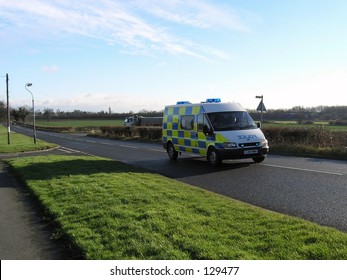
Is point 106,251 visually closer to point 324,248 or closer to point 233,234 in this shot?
point 233,234

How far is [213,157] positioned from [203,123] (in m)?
1.30

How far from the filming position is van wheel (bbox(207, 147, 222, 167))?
40.6 ft

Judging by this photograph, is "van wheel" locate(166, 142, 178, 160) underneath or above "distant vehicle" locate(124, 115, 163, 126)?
underneath

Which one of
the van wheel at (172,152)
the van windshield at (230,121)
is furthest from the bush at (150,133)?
the van windshield at (230,121)

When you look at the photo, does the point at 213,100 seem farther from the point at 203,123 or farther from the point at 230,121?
the point at 230,121

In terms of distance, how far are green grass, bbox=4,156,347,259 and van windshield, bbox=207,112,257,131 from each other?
14.7 ft

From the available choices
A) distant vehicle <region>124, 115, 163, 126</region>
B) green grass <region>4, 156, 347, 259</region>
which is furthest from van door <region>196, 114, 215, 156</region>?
distant vehicle <region>124, 115, 163, 126</region>

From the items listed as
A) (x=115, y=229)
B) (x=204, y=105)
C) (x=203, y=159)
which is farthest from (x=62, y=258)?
(x=203, y=159)

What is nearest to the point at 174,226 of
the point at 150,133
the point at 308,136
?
the point at 308,136

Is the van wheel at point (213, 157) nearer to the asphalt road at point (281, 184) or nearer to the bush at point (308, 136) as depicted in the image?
the asphalt road at point (281, 184)

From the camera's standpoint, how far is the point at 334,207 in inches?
261

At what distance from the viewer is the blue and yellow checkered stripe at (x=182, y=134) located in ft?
43.7

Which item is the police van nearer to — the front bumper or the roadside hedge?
the front bumper

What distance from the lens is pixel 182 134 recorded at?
14.6 m
